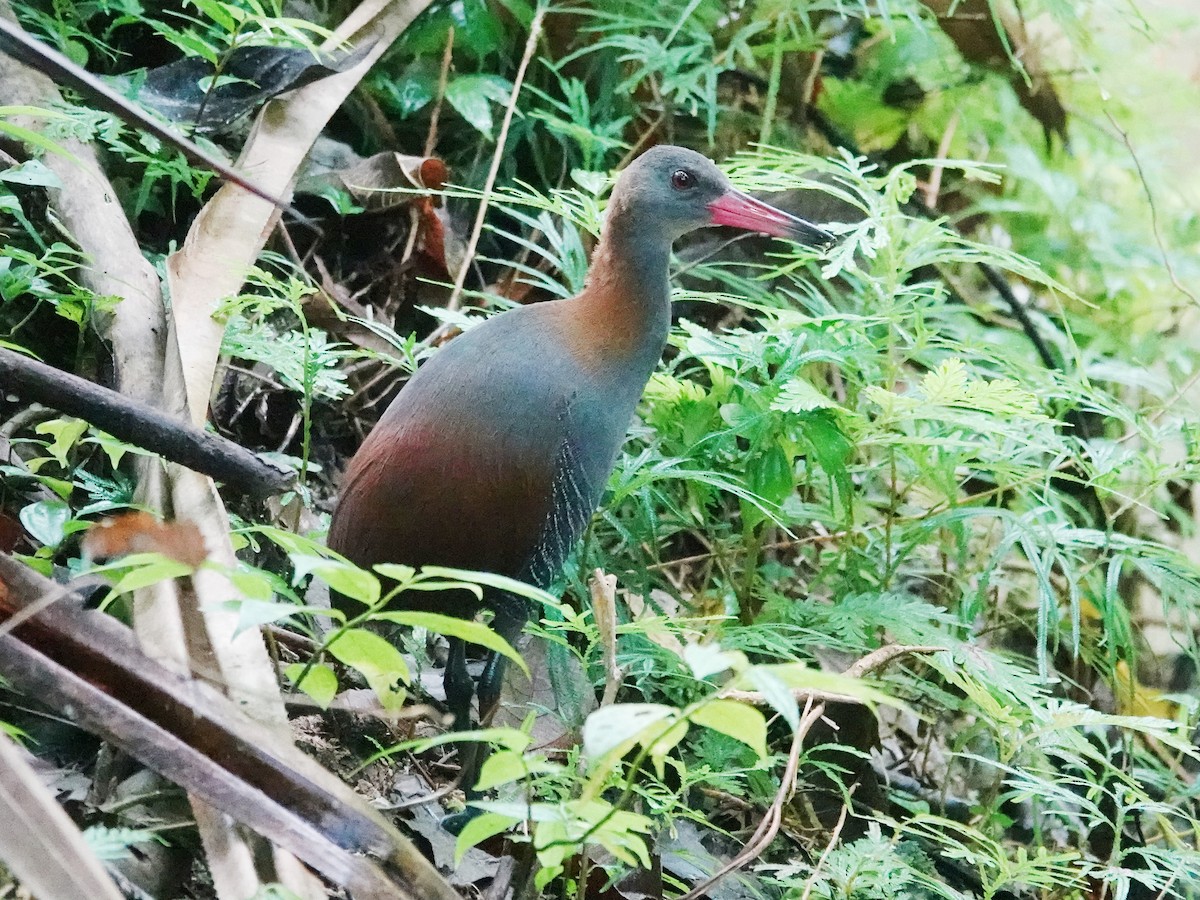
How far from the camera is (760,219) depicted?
2.19 metres

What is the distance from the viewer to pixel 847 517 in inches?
88.6

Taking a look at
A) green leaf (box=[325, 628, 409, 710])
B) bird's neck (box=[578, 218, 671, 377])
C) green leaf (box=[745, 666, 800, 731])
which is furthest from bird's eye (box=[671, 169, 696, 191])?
green leaf (box=[745, 666, 800, 731])

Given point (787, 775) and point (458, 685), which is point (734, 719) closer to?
point (787, 775)

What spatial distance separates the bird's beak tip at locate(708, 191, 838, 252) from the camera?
2158 mm

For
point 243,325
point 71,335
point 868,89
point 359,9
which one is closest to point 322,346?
point 243,325

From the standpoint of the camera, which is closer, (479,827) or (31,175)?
(479,827)

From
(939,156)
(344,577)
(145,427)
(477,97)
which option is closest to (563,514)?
(145,427)

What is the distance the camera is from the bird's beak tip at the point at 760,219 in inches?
85.0

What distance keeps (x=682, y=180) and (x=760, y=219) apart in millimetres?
186

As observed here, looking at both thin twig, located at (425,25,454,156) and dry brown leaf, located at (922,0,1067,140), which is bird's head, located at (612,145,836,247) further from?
dry brown leaf, located at (922,0,1067,140)

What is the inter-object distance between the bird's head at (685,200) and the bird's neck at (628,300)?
0.04m

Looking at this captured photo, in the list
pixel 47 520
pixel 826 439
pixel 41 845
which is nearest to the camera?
pixel 41 845

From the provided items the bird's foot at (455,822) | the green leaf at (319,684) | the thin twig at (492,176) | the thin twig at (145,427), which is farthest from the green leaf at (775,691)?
the thin twig at (492,176)

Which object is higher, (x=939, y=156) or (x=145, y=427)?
(x=145, y=427)
